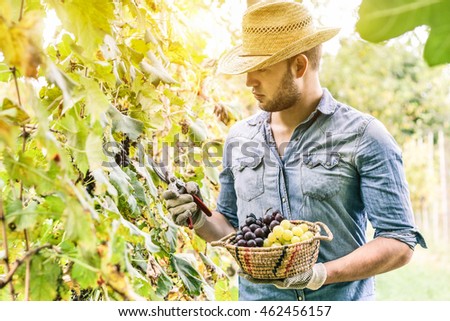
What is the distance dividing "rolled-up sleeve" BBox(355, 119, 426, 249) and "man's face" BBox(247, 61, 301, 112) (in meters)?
0.29

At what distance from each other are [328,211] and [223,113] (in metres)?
0.67

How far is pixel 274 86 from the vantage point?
1897 mm

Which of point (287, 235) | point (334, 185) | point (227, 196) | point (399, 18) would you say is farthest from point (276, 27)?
point (399, 18)

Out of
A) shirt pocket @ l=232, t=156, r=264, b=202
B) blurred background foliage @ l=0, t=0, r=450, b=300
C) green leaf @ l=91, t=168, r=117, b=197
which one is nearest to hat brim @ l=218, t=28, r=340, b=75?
blurred background foliage @ l=0, t=0, r=450, b=300

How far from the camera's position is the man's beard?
1.88 metres

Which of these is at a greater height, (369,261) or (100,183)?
(100,183)

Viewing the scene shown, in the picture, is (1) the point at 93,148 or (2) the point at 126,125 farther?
(2) the point at 126,125

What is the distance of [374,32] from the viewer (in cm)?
29

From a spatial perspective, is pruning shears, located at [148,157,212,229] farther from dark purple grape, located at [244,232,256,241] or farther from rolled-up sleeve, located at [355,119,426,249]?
rolled-up sleeve, located at [355,119,426,249]

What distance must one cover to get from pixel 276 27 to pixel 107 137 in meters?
0.87

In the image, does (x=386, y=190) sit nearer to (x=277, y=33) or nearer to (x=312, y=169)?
(x=312, y=169)

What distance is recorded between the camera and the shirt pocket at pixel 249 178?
1.97 meters
